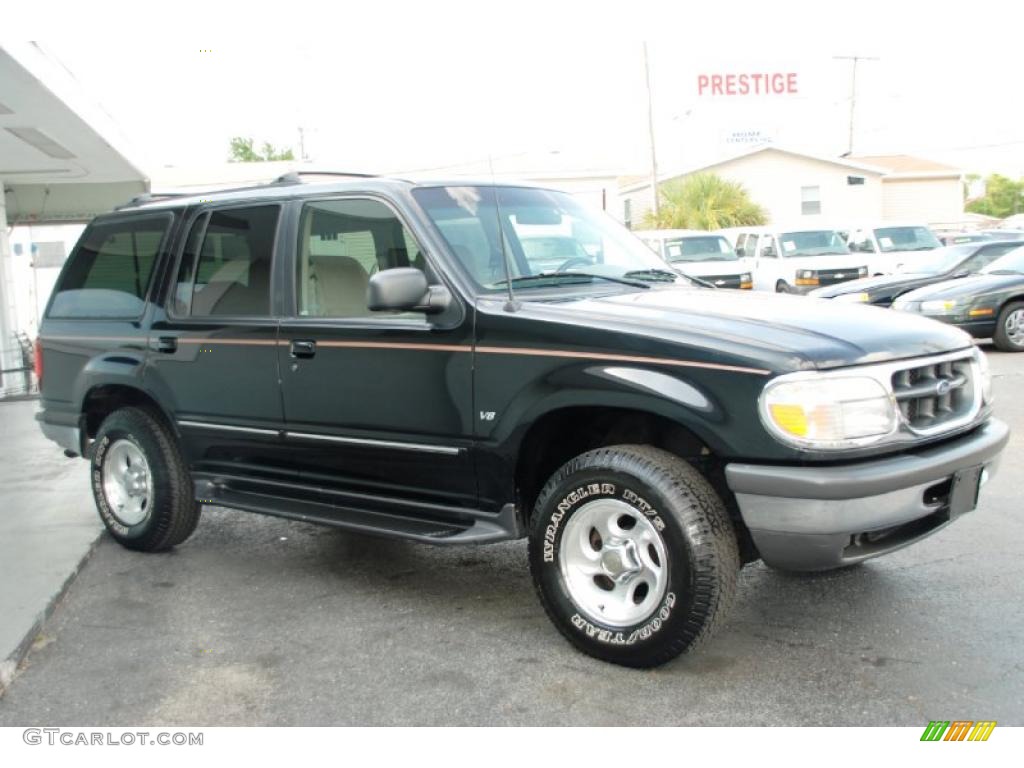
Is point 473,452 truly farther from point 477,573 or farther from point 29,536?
point 29,536

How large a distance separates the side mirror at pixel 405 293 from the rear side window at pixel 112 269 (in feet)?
6.73

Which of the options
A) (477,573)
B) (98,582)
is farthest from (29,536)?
(477,573)

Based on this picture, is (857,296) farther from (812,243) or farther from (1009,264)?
(812,243)

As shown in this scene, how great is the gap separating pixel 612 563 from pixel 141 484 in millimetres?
3083

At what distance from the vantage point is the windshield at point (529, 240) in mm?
4586

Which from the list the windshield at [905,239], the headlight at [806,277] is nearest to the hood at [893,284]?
the headlight at [806,277]

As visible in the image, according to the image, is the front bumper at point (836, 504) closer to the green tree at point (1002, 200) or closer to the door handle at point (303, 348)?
the door handle at point (303, 348)

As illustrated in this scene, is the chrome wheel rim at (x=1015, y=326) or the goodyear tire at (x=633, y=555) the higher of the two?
the goodyear tire at (x=633, y=555)

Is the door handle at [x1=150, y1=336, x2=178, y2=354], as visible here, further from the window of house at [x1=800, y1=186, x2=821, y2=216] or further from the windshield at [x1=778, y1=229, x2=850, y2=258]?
the window of house at [x1=800, y1=186, x2=821, y2=216]

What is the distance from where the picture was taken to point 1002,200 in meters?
91.7

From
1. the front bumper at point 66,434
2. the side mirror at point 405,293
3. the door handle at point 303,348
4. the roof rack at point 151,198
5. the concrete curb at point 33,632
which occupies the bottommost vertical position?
the concrete curb at point 33,632

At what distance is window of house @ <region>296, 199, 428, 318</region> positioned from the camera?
187 inches

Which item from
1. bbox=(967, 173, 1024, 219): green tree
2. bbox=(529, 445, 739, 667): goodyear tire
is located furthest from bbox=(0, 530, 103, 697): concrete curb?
bbox=(967, 173, 1024, 219): green tree

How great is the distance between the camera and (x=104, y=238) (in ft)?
19.9
